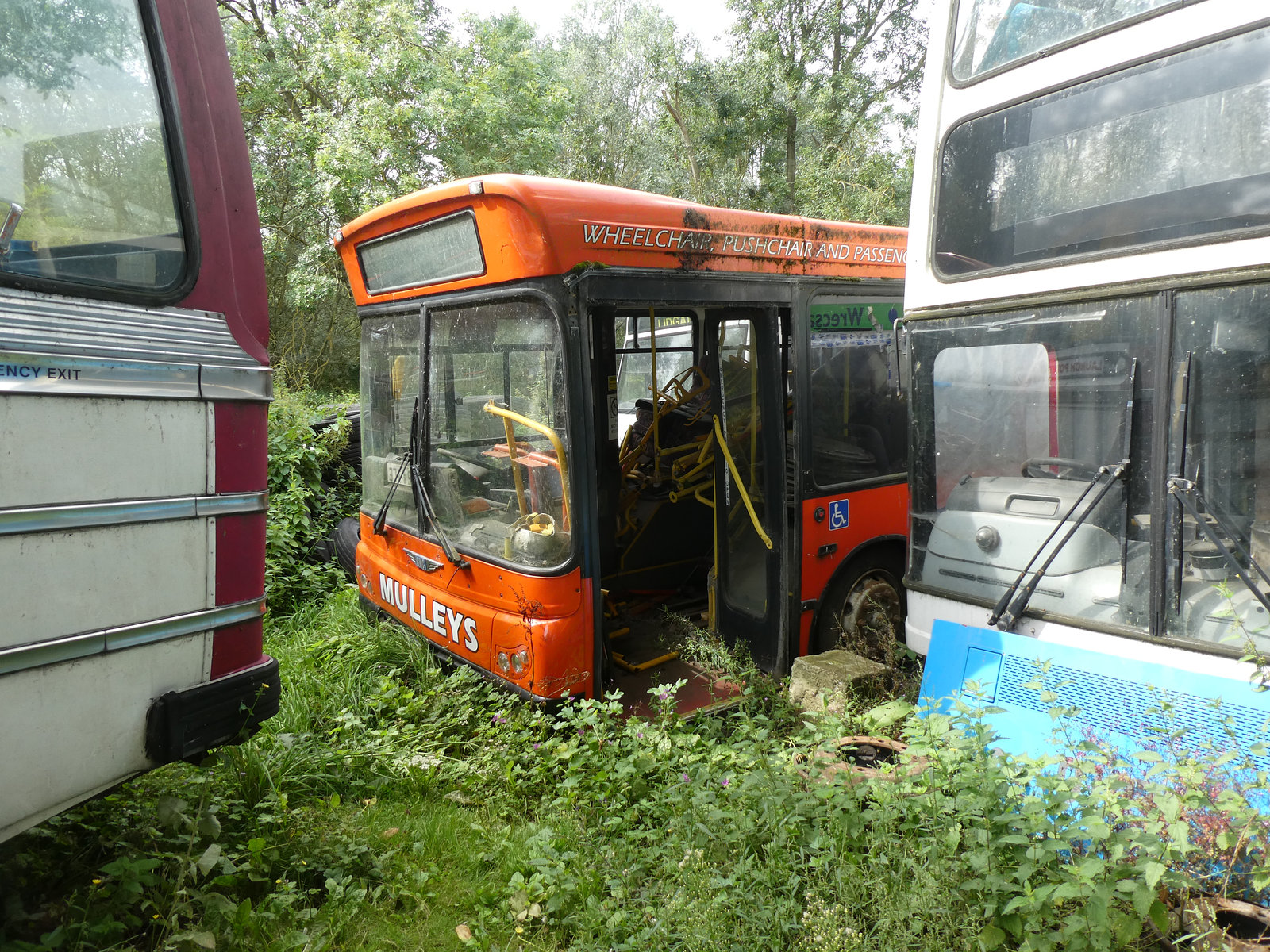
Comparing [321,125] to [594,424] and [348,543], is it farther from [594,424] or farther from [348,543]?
[594,424]

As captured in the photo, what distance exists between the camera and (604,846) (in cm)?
301

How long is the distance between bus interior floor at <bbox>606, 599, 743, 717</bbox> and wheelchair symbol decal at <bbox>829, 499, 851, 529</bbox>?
3.50 ft

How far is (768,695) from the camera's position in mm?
4281

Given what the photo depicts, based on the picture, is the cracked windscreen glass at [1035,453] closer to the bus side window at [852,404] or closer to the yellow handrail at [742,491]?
the yellow handrail at [742,491]

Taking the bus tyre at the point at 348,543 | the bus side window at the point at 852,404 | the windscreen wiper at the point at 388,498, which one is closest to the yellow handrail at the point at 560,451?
the windscreen wiper at the point at 388,498

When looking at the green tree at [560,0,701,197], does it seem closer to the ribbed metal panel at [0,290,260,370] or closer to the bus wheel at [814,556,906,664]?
the bus wheel at [814,556,906,664]

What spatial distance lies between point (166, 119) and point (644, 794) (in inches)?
112

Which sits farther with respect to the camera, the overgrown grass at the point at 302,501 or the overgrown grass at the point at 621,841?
the overgrown grass at the point at 302,501

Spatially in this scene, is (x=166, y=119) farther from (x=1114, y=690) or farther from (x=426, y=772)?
(x=1114, y=690)

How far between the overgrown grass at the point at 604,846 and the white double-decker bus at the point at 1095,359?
460 millimetres

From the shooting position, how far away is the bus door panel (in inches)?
176

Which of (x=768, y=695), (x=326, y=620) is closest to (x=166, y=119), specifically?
(x=768, y=695)

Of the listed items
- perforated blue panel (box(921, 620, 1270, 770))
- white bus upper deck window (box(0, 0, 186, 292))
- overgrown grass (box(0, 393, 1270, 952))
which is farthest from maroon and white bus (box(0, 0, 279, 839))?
perforated blue panel (box(921, 620, 1270, 770))

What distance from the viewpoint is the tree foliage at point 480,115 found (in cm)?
1290
